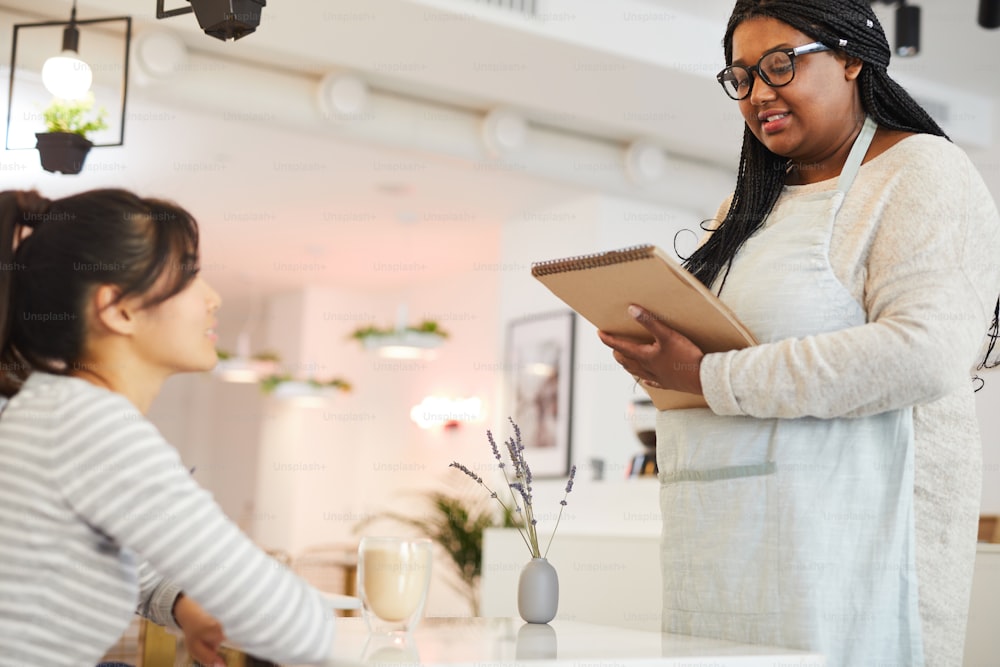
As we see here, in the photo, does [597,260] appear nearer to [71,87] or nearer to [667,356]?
[667,356]

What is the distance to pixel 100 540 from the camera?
1.06m

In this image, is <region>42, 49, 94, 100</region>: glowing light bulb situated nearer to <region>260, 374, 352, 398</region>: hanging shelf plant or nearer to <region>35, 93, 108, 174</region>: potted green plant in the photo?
<region>35, 93, 108, 174</region>: potted green plant

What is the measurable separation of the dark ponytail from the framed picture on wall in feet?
16.0

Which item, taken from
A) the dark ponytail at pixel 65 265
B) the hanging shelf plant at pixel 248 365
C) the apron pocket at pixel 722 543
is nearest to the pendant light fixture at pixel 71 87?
the dark ponytail at pixel 65 265

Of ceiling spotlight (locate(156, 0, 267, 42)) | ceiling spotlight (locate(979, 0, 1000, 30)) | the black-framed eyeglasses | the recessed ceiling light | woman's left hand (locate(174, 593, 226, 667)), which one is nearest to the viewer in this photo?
woman's left hand (locate(174, 593, 226, 667))

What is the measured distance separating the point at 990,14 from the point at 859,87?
9.43 ft

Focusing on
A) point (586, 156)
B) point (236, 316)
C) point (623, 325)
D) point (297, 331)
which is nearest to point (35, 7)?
point (586, 156)

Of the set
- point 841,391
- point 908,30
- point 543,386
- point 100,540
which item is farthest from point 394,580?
point 543,386

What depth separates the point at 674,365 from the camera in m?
1.44

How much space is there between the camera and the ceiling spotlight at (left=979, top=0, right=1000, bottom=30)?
158 inches

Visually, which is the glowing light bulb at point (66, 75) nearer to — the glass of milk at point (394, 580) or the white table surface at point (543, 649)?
the white table surface at point (543, 649)

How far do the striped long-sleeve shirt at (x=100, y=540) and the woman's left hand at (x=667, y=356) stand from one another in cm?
59

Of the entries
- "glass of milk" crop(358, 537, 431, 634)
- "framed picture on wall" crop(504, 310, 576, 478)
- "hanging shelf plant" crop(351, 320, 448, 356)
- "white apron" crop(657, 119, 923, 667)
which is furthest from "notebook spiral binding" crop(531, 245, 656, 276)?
"hanging shelf plant" crop(351, 320, 448, 356)

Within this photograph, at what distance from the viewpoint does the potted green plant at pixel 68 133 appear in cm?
373
